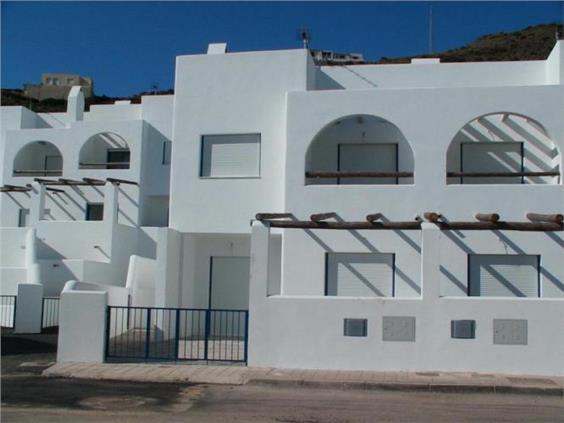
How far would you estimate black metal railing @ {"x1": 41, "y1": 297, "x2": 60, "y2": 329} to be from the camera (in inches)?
865

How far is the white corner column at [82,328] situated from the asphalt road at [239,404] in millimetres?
1534

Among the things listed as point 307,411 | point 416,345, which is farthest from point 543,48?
point 307,411

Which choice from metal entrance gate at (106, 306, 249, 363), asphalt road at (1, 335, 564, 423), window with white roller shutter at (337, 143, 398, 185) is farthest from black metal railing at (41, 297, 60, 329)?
window with white roller shutter at (337, 143, 398, 185)

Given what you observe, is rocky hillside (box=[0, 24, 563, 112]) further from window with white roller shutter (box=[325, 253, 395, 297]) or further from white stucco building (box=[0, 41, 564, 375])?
window with white roller shutter (box=[325, 253, 395, 297])

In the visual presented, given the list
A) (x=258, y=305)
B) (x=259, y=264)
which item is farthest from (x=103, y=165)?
(x=258, y=305)

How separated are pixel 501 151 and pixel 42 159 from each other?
21.7 metres

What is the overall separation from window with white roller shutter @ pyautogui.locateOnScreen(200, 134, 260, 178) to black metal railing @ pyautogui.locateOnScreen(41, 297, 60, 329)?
6.33 meters

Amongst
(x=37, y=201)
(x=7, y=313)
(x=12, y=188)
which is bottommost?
(x=7, y=313)

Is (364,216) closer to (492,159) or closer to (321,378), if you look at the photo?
(492,159)

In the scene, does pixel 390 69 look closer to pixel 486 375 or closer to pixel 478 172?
pixel 478 172

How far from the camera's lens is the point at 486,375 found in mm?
14352

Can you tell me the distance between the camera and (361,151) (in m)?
21.3

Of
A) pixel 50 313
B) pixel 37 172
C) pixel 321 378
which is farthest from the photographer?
pixel 37 172

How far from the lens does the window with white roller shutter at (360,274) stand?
61.9 ft
